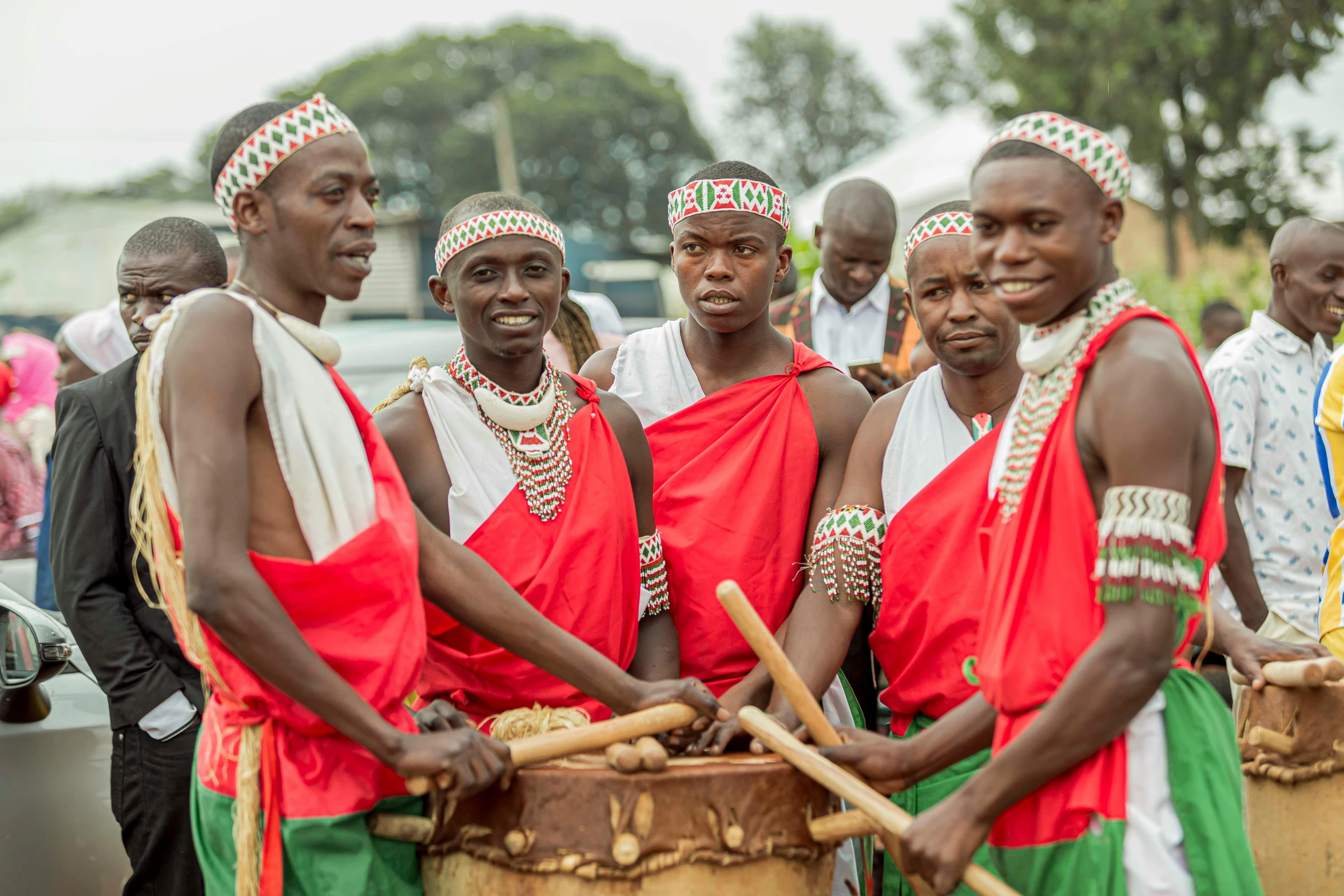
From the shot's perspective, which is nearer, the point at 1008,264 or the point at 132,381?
the point at 1008,264

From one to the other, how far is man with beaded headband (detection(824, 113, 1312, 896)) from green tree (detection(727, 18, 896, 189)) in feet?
193

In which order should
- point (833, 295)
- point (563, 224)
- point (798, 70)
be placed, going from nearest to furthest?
point (833, 295) < point (563, 224) < point (798, 70)

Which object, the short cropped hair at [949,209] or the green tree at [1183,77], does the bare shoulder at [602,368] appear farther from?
the green tree at [1183,77]

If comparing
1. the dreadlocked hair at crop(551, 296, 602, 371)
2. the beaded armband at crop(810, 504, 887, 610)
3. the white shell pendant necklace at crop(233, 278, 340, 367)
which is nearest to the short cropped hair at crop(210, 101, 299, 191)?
the white shell pendant necklace at crop(233, 278, 340, 367)

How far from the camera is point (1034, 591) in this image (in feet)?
7.68

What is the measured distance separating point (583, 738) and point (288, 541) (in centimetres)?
65

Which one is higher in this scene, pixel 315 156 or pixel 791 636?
pixel 315 156

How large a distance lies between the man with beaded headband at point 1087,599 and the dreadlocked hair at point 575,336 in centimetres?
303

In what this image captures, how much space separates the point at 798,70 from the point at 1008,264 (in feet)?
197

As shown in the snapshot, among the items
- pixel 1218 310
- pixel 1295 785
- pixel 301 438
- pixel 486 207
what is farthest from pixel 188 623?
pixel 1218 310

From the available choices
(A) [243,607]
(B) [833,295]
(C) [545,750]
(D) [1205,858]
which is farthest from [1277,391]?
(A) [243,607]

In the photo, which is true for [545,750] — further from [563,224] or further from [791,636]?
[563,224]

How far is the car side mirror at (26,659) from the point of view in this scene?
3.59 metres

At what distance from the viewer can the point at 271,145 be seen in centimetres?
248
